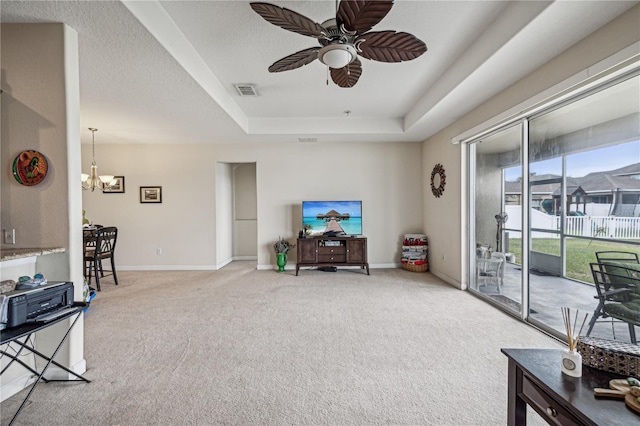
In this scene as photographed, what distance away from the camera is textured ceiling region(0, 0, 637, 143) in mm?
2193

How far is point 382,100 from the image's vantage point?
4539 mm

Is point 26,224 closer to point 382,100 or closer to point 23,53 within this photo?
point 23,53

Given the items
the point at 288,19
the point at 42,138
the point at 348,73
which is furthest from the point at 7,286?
the point at 348,73

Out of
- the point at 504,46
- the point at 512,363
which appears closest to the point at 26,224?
the point at 512,363

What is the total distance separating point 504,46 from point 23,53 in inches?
145

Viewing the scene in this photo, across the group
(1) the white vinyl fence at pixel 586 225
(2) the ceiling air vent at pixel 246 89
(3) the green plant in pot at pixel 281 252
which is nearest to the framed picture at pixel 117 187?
(3) the green plant in pot at pixel 281 252

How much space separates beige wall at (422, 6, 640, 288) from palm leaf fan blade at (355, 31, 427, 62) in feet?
4.51

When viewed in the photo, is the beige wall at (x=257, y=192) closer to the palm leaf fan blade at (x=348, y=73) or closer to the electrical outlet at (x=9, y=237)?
the palm leaf fan blade at (x=348, y=73)

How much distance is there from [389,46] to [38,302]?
2.75 meters

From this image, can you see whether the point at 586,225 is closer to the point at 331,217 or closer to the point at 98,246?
the point at 331,217

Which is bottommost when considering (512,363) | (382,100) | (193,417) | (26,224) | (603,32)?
(193,417)

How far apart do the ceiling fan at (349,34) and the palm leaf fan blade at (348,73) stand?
0.04m

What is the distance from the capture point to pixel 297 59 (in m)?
2.41

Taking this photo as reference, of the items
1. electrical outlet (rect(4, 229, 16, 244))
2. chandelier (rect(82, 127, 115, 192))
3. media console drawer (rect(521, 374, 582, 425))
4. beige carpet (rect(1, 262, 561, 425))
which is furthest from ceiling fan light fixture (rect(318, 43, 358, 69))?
chandelier (rect(82, 127, 115, 192))
